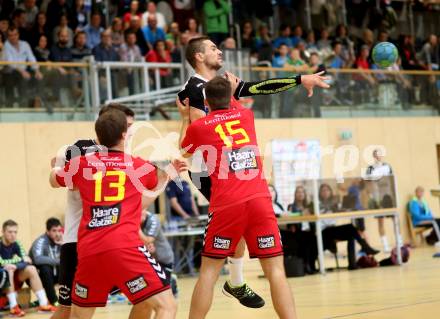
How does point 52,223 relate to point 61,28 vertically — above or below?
below

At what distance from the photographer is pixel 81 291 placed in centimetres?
669

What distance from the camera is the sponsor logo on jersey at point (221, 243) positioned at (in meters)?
7.76

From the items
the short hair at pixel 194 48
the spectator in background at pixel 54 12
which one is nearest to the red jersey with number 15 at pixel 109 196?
the short hair at pixel 194 48

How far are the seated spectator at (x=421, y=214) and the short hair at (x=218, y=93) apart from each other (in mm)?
15620

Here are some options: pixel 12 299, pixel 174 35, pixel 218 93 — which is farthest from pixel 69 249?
pixel 174 35

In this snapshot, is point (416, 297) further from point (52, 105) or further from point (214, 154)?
point (52, 105)

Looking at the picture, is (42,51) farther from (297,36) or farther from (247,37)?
(297,36)

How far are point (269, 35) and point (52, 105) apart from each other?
802 centimetres

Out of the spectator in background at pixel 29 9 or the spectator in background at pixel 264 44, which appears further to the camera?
the spectator in background at pixel 264 44

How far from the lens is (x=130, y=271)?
21.5 feet

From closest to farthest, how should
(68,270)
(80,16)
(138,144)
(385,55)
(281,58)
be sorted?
(68,270) < (385,55) < (138,144) < (80,16) < (281,58)

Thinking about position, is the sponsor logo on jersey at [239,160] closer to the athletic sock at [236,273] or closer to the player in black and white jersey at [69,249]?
the player in black and white jersey at [69,249]

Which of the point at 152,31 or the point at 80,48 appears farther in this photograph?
the point at 152,31

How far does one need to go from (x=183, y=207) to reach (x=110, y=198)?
11635 millimetres
